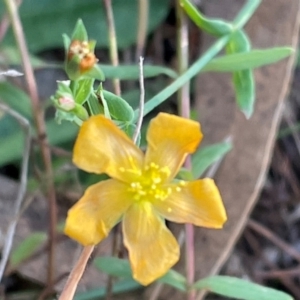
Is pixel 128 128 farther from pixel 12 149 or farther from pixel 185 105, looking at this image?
pixel 12 149

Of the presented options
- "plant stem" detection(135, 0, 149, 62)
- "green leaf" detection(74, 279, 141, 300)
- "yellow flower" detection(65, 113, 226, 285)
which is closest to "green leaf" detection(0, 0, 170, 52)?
"plant stem" detection(135, 0, 149, 62)

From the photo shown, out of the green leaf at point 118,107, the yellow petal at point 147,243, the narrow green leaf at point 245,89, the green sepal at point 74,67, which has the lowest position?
the yellow petal at point 147,243

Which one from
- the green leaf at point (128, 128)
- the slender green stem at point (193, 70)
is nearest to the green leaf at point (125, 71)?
the slender green stem at point (193, 70)

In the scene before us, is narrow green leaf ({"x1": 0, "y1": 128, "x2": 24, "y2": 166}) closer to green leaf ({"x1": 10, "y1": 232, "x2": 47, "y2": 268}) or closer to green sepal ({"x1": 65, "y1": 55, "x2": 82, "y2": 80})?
green leaf ({"x1": 10, "y1": 232, "x2": 47, "y2": 268})

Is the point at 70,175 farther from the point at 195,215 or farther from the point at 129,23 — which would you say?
the point at 195,215

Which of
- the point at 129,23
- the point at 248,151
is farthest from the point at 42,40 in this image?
the point at 248,151

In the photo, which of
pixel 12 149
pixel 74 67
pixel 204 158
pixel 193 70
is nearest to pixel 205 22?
pixel 193 70

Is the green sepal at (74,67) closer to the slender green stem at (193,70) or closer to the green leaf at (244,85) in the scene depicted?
the slender green stem at (193,70)
